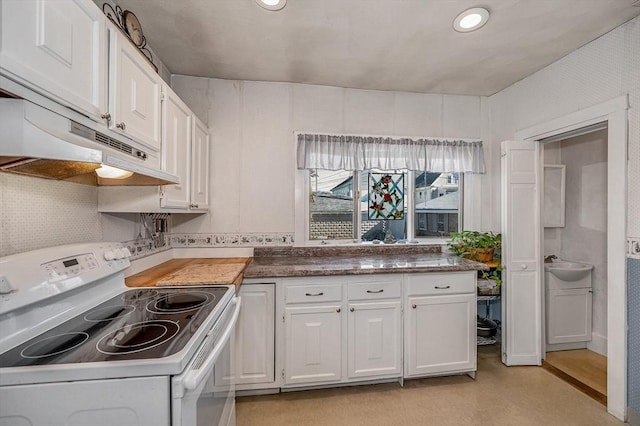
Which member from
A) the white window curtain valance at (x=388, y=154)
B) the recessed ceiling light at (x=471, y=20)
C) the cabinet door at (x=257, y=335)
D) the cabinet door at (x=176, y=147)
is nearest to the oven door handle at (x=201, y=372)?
the cabinet door at (x=257, y=335)

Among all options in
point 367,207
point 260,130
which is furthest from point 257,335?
point 260,130

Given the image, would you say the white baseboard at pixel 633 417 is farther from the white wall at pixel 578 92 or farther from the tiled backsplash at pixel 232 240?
the tiled backsplash at pixel 232 240

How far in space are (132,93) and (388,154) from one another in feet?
7.16

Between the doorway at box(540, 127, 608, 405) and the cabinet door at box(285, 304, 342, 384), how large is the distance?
1.95 metres

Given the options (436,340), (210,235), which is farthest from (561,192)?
(210,235)

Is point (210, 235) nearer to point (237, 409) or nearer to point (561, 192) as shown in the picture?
point (237, 409)

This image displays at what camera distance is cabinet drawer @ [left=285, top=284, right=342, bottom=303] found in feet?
6.89

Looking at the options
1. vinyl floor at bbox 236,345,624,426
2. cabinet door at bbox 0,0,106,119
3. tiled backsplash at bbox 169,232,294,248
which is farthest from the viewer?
tiled backsplash at bbox 169,232,294,248

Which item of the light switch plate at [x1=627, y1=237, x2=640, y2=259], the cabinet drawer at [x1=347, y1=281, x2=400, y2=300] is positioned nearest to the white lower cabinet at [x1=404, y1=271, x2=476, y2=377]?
the cabinet drawer at [x1=347, y1=281, x2=400, y2=300]

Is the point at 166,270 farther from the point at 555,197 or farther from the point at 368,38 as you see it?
the point at 555,197

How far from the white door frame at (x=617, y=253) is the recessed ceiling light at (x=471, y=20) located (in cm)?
106

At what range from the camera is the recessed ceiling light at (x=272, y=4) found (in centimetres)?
167

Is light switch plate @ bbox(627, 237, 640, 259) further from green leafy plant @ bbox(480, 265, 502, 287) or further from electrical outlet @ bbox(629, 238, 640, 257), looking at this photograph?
green leafy plant @ bbox(480, 265, 502, 287)

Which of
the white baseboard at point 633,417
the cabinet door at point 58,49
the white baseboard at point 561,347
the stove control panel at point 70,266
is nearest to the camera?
the cabinet door at point 58,49
